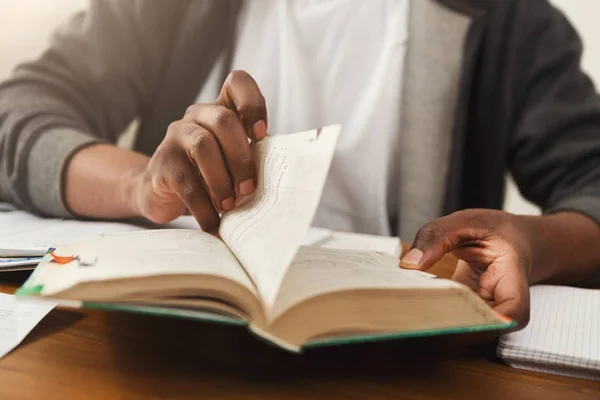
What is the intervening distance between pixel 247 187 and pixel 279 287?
0.16 m

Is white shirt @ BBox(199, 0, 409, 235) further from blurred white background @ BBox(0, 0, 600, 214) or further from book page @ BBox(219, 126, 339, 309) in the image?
book page @ BBox(219, 126, 339, 309)

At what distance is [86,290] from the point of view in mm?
291

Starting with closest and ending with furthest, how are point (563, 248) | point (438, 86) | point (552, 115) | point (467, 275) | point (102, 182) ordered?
1. point (467, 275)
2. point (563, 248)
3. point (102, 182)
4. point (552, 115)
5. point (438, 86)

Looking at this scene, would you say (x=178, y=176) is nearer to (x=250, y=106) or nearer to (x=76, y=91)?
(x=250, y=106)

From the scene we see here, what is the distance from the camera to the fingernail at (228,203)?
1.49 ft

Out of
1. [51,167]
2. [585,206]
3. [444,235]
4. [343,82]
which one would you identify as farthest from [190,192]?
[343,82]

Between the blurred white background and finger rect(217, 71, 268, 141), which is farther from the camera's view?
the blurred white background

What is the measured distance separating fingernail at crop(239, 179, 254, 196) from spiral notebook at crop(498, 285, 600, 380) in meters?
0.23

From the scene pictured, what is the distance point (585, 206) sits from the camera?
2.36 feet

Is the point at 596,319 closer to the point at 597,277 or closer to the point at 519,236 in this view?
the point at 519,236

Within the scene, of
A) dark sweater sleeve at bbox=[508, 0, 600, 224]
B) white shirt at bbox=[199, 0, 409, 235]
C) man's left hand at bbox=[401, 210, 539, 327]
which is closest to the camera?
man's left hand at bbox=[401, 210, 539, 327]

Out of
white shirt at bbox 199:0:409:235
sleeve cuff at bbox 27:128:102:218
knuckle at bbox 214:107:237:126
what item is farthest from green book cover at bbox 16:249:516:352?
white shirt at bbox 199:0:409:235

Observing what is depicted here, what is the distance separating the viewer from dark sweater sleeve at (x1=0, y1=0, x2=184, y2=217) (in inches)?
30.0

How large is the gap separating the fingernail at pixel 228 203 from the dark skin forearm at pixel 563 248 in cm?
30
